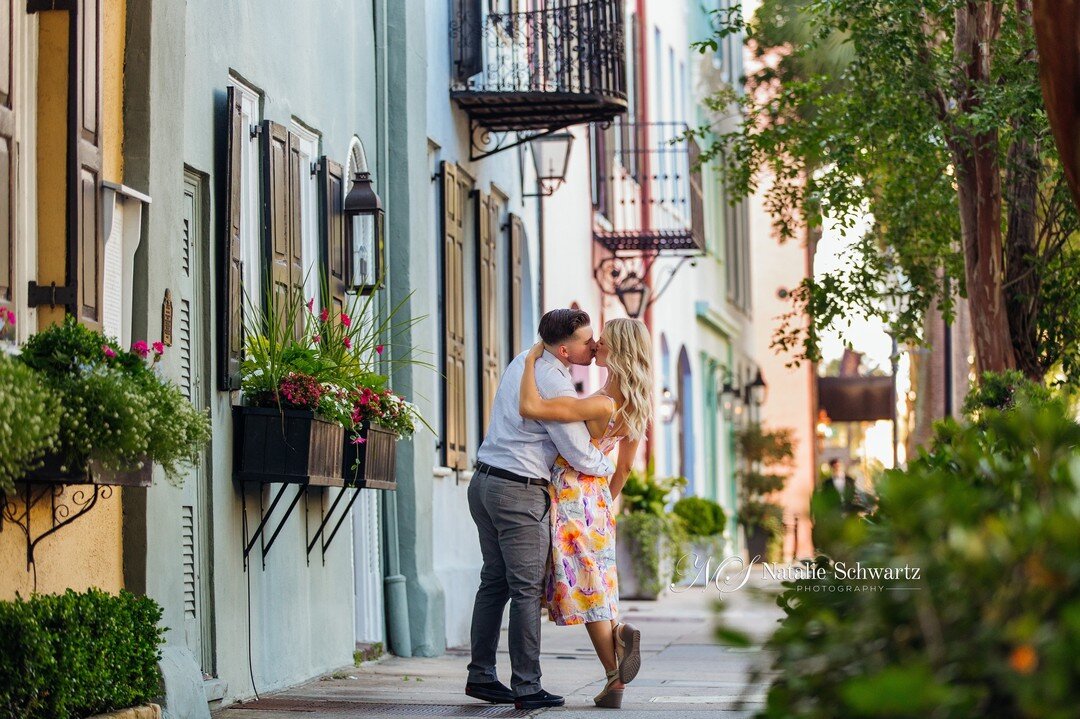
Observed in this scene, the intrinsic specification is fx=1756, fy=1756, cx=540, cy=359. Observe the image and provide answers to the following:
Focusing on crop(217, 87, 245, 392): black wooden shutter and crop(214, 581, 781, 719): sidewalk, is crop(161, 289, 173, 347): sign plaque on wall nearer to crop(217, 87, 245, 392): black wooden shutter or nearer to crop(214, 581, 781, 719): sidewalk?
crop(217, 87, 245, 392): black wooden shutter

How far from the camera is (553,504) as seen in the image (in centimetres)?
778

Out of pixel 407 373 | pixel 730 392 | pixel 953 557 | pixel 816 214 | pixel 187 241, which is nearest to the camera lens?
pixel 953 557

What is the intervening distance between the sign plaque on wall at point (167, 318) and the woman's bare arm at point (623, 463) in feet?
6.92

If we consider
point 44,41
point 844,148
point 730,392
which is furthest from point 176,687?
point 730,392

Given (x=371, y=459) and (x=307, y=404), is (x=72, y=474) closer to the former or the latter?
(x=307, y=404)

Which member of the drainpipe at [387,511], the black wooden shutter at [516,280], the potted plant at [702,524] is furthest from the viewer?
the potted plant at [702,524]

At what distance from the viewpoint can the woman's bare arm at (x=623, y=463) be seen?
8.04 metres

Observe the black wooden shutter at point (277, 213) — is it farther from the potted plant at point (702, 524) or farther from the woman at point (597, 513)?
the potted plant at point (702, 524)

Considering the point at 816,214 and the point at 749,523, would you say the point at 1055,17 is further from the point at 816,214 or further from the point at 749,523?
the point at 749,523

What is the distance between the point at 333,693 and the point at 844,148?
5888 millimetres

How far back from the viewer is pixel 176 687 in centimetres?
663

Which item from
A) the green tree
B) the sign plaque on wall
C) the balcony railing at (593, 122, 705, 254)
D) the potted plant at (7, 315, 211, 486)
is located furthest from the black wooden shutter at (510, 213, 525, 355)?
the potted plant at (7, 315, 211, 486)

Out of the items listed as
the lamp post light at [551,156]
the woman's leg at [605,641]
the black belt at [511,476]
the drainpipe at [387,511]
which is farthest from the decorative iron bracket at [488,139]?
the woman's leg at [605,641]

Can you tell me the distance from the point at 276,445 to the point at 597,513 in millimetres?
1546
